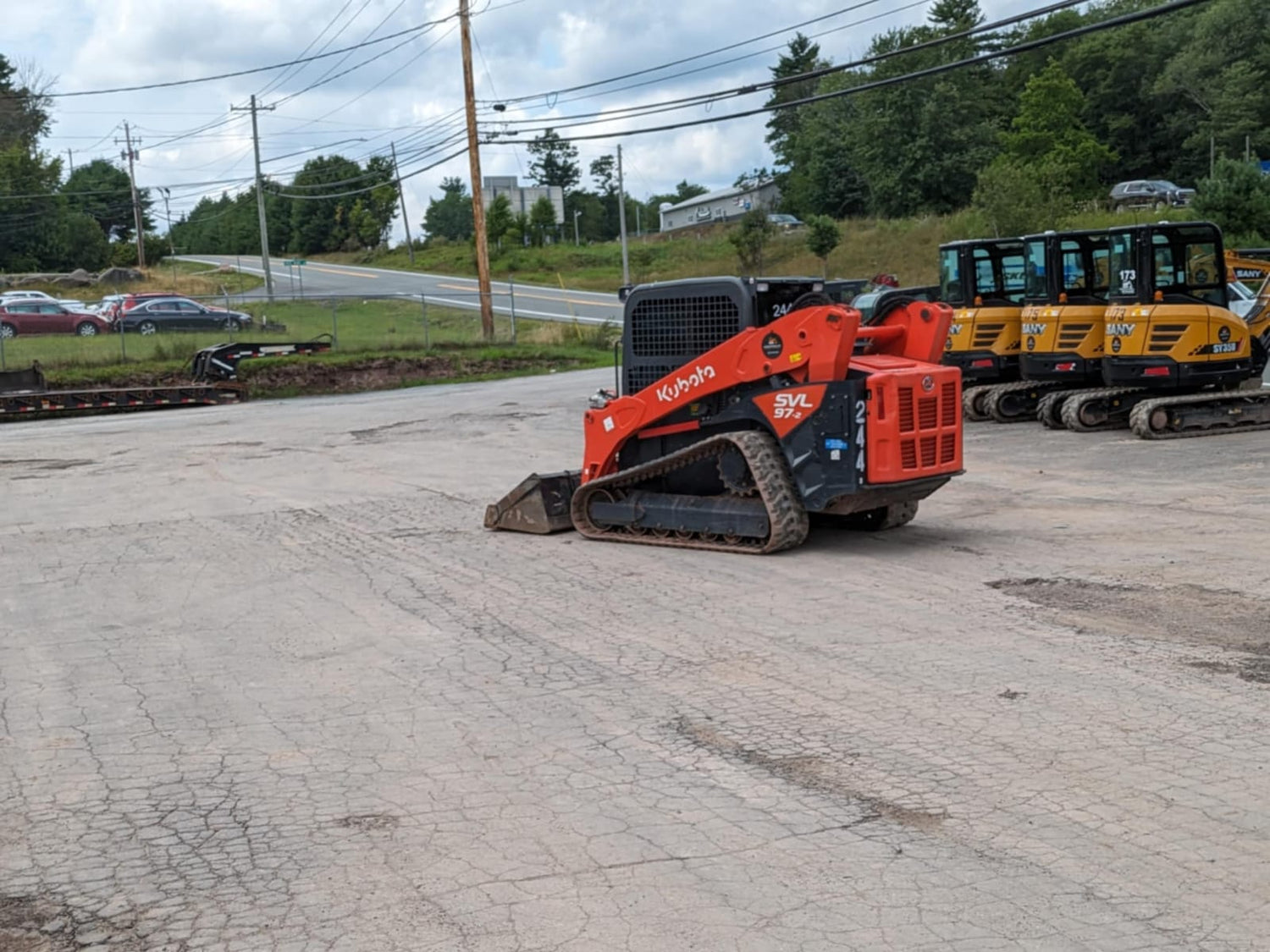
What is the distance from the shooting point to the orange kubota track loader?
10.4m

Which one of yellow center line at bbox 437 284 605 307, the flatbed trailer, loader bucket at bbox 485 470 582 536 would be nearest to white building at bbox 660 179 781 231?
yellow center line at bbox 437 284 605 307

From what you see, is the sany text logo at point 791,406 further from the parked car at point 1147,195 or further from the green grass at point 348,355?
the parked car at point 1147,195

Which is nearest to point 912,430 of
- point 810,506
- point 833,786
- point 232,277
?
point 810,506

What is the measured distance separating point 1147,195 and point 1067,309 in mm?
46778

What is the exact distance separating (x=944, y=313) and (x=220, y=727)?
6.86 metres

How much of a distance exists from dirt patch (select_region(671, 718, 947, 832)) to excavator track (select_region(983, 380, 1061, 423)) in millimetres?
15026

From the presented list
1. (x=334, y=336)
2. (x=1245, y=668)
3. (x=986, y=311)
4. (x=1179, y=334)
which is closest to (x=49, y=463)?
(x=986, y=311)

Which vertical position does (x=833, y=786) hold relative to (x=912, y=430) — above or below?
below

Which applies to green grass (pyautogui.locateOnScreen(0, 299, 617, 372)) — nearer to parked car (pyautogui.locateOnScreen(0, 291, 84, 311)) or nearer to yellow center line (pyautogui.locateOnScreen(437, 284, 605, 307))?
parked car (pyautogui.locateOnScreen(0, 291, 84, 311))

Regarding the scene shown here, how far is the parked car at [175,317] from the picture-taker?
143 feet

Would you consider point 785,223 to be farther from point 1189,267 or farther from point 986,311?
point 1189,267

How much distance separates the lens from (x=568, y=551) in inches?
453

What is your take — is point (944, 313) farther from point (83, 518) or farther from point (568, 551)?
point (83, 518)

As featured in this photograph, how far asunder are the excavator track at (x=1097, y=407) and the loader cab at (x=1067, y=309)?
0.53 m
